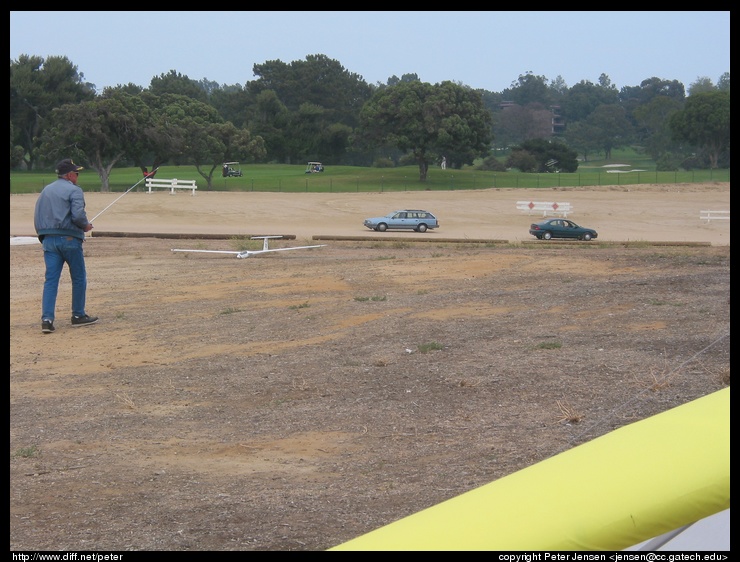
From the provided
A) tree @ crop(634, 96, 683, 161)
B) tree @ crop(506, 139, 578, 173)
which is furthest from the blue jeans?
tree @ crop(634, 96, 683, 161)

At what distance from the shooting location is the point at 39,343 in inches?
423

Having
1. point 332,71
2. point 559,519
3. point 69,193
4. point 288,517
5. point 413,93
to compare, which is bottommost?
point 288,517

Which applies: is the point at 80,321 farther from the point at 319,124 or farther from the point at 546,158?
the point at 546,158

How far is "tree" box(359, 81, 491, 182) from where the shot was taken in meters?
78.9

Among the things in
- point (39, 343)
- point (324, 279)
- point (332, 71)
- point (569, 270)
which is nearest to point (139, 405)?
point (39, 343)

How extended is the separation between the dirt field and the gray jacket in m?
1.28

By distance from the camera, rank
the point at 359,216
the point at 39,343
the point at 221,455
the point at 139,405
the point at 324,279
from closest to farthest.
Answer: the point at 221,455
the point at 139,405
the point at 39,343
the point at 324,279
the point at 359,216

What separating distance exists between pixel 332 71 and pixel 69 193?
107 metres

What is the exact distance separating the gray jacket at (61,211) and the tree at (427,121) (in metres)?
68.1

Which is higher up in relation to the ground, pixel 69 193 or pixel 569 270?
pixel 69 193

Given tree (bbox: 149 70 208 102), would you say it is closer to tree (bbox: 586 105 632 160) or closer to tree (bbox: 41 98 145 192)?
tree (bbox: 41 98 145 192)

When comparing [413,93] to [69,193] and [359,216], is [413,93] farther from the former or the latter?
[69,193]

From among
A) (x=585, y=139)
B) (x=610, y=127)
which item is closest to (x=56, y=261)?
(x=585, y=139)

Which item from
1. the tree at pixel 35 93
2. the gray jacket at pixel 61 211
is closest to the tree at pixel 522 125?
the tree at pixel 35 93
